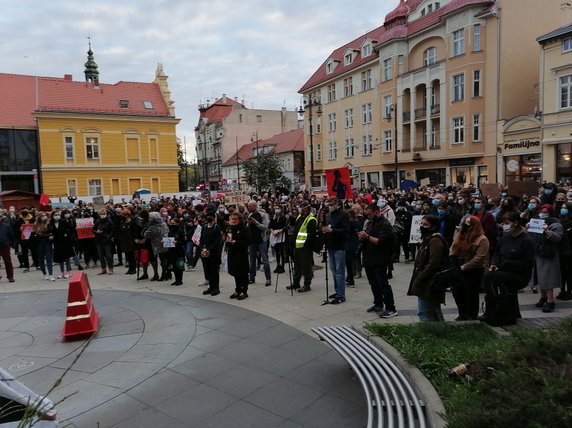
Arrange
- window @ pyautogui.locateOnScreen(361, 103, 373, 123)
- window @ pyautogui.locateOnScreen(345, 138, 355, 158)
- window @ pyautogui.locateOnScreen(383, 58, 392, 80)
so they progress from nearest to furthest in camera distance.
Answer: window @ pyautogui.locateOnScreen(383, 58, 392, 80), window @ pyautogui.locateOnScreen(361, 103, 373, 123), window @ pyautogui.locateOnScreen(345, 138, 355, 158)

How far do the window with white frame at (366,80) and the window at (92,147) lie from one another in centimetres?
2821

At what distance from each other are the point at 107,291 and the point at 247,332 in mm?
5308

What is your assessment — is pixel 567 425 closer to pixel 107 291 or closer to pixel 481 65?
pixel 107 291

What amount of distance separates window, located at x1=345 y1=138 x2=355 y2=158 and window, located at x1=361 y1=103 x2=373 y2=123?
288 cm

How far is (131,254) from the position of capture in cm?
1295

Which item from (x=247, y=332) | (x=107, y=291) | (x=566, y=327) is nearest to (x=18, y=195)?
(x=107, y=291)

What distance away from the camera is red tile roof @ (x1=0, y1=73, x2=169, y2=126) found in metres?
41.9

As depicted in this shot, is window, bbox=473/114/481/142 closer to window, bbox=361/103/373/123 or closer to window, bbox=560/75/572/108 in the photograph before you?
window, bbox=560/75/572/108

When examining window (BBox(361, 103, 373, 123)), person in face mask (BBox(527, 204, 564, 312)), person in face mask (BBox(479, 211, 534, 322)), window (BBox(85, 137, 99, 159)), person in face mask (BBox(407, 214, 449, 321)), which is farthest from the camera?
window (BBox(361, 103, 373, 123))

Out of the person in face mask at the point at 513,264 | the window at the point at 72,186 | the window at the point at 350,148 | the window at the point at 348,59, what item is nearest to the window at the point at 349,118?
the window at the point at 350,148

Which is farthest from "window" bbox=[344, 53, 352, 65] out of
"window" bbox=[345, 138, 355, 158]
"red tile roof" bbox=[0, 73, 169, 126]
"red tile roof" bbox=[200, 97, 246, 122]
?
"red tile roof" bbox=[200, 97, 246, 122]

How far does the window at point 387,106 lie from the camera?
133 ft

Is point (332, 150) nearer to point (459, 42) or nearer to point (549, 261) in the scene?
point (459, 42)

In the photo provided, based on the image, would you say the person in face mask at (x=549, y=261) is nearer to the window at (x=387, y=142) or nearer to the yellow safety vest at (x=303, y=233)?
the yellow safety vest at (x=303, y=233)
